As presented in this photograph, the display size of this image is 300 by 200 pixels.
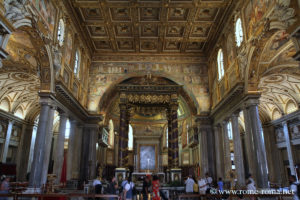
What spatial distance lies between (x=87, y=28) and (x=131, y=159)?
16.6 m

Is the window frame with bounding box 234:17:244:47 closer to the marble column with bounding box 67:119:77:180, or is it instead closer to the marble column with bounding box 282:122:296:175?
the marble column with bounding box 282:122:296:175

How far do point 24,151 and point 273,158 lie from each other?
24965mm

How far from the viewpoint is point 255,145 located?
12.4 m

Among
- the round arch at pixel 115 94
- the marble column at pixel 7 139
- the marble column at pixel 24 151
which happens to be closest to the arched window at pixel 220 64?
the round arch at pixel 115 94

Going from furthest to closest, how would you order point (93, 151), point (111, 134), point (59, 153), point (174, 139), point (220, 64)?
point (111, 134), point (93, 151), point (174, 139), point (220, 64), point (59, 153)

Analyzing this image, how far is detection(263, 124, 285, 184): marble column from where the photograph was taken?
22859 mm

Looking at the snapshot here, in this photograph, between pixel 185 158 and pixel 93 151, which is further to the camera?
pixel 185 158

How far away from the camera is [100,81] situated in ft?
72.1

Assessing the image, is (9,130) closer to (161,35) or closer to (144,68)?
(144,68)

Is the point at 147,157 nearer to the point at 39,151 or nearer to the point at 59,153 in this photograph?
the point at 59,153

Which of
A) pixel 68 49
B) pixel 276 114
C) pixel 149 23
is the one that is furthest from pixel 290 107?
pixel 68 49

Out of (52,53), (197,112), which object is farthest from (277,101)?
(52,53)

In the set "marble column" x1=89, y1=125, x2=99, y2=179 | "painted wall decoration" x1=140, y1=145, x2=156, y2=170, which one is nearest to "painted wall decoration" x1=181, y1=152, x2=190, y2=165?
"painted wall decoration" x1=140, y1=145, x2=156, y2=170

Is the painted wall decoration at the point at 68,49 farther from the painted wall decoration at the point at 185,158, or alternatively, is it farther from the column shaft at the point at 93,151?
the painted wall decoration at the point at 185,158
